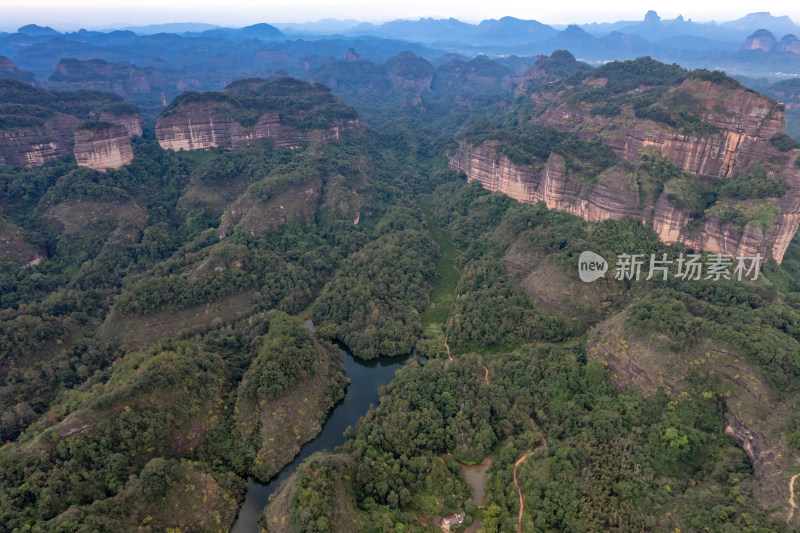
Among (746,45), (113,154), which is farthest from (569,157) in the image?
(746,45)

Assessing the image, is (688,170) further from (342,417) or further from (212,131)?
(212,131)

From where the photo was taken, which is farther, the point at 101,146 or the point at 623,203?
the point at 101,146

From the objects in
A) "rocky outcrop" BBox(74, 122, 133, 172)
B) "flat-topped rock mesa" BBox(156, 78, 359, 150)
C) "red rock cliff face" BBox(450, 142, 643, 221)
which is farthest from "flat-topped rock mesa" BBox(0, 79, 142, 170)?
"red rock cliff face" BBox(450, 142, 643, 221)

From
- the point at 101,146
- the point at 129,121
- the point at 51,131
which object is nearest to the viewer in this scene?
the point at 101,146

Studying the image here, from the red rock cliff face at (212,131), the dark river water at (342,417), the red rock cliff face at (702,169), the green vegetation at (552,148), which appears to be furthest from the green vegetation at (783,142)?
the red rock cliff face at (212,131)

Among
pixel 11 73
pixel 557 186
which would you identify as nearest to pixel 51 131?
pixel 11 73

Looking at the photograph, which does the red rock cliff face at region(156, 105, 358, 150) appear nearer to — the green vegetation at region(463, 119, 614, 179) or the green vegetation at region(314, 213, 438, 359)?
the green vegetation at region(314, 213, 438, 359)
